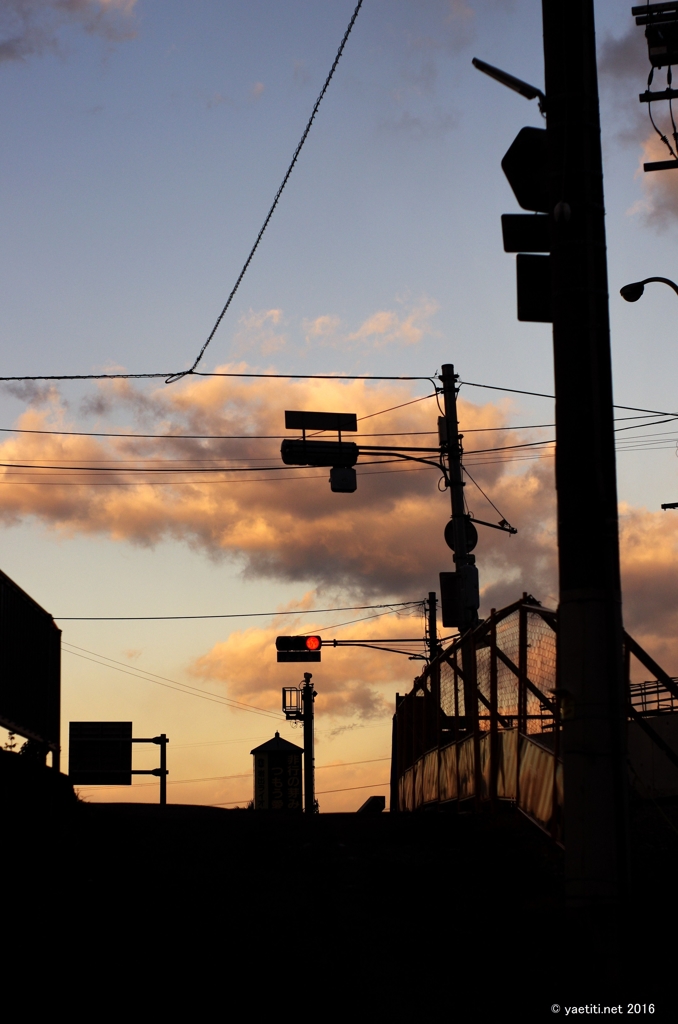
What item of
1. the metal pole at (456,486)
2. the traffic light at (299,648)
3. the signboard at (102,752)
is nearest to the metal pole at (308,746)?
the signboard at (102,752)

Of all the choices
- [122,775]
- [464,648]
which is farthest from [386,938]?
[122,775]

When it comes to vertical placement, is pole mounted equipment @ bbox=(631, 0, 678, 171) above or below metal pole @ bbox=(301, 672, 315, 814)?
above

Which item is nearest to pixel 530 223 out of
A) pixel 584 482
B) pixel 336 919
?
pixel 584 482

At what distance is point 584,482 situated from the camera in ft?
24.9

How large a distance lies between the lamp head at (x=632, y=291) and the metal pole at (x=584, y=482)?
13.9 meters

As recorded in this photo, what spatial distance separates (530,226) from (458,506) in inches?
660

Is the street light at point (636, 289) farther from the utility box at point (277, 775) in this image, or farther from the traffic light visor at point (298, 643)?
the utility box at point (277, 775)

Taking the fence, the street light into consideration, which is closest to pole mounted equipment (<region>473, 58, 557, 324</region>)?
the fence

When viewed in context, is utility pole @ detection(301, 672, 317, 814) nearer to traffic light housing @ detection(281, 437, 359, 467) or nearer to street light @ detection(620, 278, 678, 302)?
traffic light housing @ detection(281, 437, 359, 467)

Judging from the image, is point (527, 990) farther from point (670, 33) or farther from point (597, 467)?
point (670, 33)

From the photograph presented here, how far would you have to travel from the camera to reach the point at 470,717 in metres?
14.6

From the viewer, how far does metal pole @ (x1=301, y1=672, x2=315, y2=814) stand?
5713cm

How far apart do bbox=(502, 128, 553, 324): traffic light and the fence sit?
2.57 metres

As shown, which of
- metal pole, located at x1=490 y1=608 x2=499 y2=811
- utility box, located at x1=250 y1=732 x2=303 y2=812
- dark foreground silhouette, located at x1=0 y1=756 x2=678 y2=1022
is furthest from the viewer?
utility box, located at x1=250 y1=732 x2=303 y2=812
